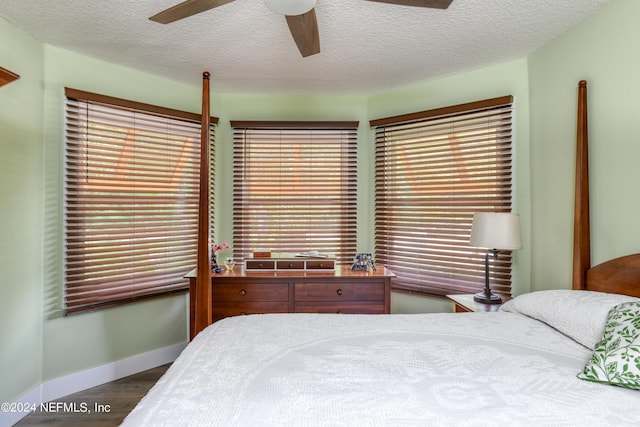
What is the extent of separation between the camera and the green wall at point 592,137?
1.78 m

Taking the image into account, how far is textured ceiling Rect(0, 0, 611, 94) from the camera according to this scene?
193 centimetres

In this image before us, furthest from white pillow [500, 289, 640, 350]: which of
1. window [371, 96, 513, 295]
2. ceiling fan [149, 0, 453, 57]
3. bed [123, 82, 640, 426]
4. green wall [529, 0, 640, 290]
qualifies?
ceiling fan [149, 0, 453, 57]

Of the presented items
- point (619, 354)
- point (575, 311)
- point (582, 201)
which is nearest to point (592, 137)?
point (582, 201)

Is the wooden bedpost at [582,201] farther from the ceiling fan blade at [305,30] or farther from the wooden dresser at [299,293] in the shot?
the ceiling fan blade at [305,30]

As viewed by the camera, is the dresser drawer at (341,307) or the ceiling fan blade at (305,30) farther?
the dresser drawer at (341,307)

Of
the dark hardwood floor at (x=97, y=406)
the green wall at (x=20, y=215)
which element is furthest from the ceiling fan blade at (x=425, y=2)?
the dark hardwood floor at (x=97, y=406)

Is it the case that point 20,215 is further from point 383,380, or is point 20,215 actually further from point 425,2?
point 425,2

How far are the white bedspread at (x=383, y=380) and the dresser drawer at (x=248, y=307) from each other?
1088 millimetres

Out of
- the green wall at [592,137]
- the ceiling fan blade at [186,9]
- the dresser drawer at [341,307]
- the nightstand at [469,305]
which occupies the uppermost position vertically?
the ceiling fan blade at [186,9]

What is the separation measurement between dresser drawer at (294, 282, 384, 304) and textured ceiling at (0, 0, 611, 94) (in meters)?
1.68

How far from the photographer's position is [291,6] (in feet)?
4.82

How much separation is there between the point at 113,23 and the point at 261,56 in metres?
0.92

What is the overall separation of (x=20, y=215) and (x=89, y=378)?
1.28 metres

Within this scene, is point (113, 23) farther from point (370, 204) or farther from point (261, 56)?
point (370, 204)
